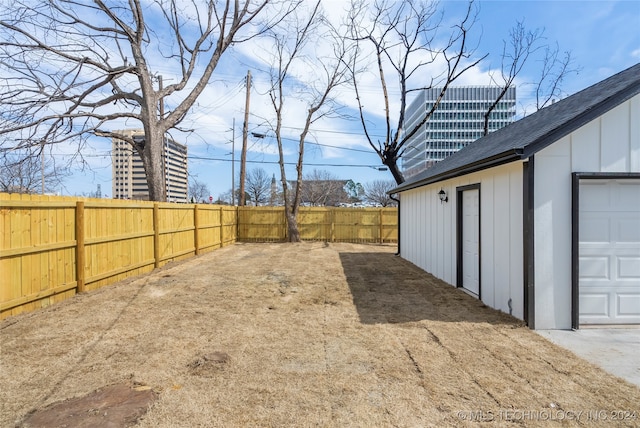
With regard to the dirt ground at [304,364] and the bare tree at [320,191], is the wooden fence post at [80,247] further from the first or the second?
the bare tree at [320,191]

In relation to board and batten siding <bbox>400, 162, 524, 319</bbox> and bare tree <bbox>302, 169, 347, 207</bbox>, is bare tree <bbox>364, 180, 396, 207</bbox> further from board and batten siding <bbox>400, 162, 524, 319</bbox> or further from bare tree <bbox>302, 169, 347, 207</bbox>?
board and batten siding <bbox>400, 162, 524, 319</bbox>

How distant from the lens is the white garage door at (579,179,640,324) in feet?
14.4

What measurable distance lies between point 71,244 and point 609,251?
26.2ft

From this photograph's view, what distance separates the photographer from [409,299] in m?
5.95

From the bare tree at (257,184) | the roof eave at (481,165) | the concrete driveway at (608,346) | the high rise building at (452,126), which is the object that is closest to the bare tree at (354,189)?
the high rise building at (452,126)

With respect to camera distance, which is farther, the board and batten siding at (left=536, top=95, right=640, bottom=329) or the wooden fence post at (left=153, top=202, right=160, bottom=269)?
the wooden fence post at (left=153, top=202, right=160, bottom=269)

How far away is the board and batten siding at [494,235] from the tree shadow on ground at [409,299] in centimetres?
24

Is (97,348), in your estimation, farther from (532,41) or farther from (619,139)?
(532,41)

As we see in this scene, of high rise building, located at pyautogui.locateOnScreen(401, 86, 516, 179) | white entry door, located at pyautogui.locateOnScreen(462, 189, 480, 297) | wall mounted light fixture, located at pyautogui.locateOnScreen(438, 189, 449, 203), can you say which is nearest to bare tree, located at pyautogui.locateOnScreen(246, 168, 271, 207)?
high rise building, located at pyautogui.locateOnScreen(401, 86, 516, 179)

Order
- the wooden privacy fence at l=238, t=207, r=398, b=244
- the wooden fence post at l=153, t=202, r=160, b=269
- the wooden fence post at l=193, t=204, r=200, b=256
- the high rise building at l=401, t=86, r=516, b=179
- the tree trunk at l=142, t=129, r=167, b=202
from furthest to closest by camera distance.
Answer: the high rise building at l=401, t=86, r=516, b=179
the wooden privacy fence at l=238, t=207, r=398, b=244
the wooden fence post at l=193, t=204, r=200, b=256
the tree trunk at l=142, t=129, r=167, b=202
the wooden fence post at l=153, t=202, r=160, b=269

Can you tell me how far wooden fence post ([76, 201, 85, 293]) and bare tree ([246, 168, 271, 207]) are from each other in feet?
116

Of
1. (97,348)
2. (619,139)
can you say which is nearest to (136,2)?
(97,348)

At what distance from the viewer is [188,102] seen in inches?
508

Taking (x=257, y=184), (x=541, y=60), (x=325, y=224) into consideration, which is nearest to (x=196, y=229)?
(x=325, y=224)
